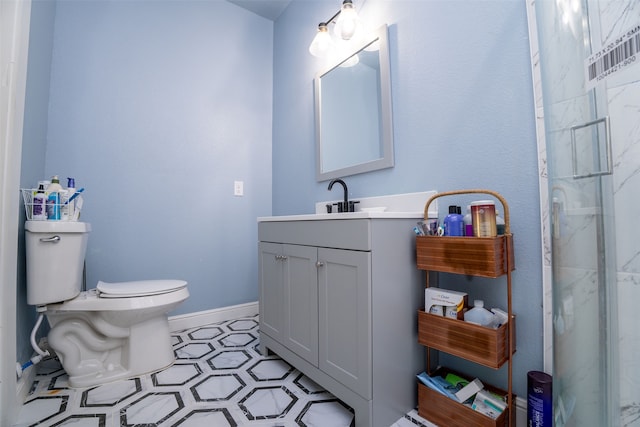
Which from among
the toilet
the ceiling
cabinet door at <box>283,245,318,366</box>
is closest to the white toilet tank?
the toilet

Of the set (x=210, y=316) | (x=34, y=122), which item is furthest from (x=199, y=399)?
(x=34, y=122)

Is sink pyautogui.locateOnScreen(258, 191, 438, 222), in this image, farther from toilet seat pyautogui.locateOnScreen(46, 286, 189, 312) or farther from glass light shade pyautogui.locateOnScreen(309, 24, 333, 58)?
glass light shade pyautogui.locateOnScreen(309, 24, 333, 58)

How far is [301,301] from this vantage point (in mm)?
1235

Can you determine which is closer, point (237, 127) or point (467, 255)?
point (467, 255)

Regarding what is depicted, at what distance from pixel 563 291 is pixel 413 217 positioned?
0.72 metres

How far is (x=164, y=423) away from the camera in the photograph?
1021mm

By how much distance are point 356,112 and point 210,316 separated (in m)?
1.70

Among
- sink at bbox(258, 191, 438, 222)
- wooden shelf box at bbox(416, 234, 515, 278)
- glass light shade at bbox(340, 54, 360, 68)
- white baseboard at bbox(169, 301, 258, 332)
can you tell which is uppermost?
glass light shade at bbox(340, 54, 360, 68)

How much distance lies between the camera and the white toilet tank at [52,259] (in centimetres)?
115

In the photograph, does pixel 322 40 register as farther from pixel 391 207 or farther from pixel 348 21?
pixel 391 207

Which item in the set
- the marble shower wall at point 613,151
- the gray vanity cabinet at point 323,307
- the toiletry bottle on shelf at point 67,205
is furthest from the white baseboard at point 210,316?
the marble shower wall at point 613,151

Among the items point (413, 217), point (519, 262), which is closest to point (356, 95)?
point (413, 217)

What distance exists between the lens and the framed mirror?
1430mm

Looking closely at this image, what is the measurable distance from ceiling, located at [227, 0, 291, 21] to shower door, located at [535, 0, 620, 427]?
238 centimetres
